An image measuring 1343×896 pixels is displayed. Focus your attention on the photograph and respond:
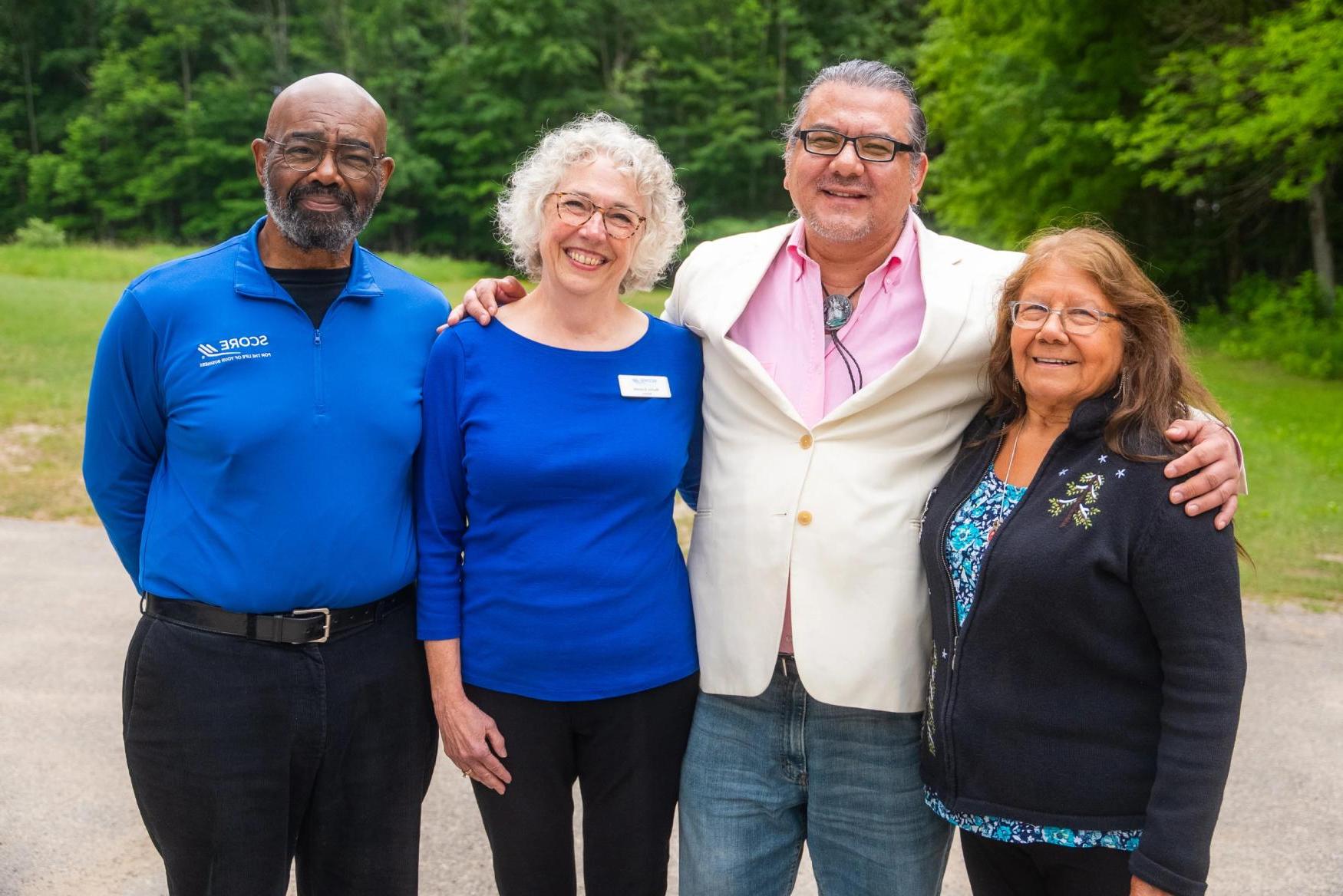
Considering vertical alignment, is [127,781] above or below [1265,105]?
below

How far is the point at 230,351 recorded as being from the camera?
2.45m

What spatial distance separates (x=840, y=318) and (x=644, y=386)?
503 mm

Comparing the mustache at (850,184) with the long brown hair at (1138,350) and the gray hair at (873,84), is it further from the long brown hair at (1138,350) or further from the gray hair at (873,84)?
the long brown hair at (1138,350)

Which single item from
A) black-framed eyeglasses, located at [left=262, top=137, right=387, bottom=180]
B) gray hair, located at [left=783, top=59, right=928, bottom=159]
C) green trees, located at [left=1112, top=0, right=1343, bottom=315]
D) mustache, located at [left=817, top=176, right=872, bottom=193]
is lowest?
mustache, located at [left=817, top=176, right=872, bottom=193]

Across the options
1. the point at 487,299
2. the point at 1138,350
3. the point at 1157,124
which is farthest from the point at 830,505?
the point at 1157,124

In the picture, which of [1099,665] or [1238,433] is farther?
[1238,433]

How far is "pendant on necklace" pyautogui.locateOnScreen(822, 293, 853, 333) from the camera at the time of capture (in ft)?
8.77

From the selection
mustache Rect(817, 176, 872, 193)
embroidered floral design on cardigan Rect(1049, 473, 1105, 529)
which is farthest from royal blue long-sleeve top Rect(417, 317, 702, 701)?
embroidered floral design on cardigan Rect(1049, 473, 1105, 529)

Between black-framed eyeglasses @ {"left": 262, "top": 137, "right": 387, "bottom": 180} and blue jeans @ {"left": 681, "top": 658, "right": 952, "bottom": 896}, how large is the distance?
4.96 ft

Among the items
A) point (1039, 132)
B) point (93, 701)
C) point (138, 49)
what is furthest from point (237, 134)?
point (93, 701)

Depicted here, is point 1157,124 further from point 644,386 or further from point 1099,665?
point 1099,665

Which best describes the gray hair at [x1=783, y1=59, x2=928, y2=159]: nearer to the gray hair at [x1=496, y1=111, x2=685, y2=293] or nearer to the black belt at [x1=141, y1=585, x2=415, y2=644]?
the gray hair at [x1=496, y1=111, x2=685, y2=293]

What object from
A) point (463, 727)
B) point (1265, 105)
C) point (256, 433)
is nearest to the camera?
point (256, 433)

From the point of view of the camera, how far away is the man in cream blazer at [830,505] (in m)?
2.50
